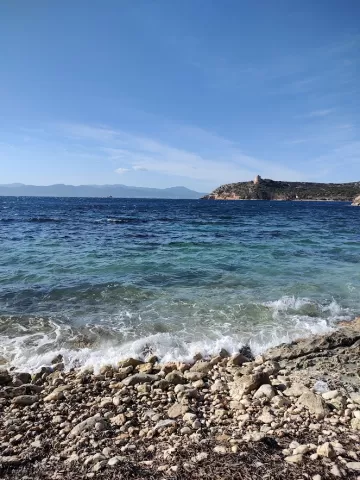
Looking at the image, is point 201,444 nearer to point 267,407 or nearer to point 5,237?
point 267,407

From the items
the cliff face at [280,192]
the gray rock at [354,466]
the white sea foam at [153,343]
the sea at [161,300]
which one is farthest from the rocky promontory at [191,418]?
the cliff face at [280,192]

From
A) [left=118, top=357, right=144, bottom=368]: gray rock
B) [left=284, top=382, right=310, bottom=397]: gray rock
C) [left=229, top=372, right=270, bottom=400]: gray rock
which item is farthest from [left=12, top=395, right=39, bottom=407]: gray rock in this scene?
[left=284, top=382, right=310, bottom=397]: gray rock

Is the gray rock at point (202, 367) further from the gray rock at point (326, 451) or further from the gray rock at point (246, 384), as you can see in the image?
the gray rock at point (326, 451)

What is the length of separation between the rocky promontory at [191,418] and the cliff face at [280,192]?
168 meters

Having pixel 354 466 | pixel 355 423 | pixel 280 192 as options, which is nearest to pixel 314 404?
pixel 355 423

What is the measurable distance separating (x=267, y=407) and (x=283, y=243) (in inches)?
807

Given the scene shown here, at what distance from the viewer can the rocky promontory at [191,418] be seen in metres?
3.74

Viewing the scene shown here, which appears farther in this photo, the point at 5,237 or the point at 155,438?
the point at 5,237

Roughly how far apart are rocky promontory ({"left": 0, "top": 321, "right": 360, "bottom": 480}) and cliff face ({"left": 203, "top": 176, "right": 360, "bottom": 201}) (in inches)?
6616

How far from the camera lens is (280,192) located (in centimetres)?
17250

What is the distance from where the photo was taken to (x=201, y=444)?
4203mm

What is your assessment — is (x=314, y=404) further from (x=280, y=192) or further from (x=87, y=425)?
(x=280, y=192)

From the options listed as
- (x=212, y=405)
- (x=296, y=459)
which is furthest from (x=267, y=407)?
(x=296, y=459)

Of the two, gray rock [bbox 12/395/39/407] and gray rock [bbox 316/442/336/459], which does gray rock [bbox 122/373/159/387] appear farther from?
gray rock [bbox 316/442/336/459]
